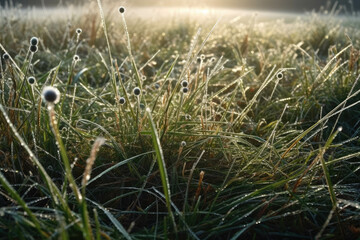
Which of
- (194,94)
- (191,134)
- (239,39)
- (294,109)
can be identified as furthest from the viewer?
(239,39)

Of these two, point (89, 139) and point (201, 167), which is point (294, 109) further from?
point (89, 139)

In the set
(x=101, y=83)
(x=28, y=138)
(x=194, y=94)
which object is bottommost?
(x=101, y=83)

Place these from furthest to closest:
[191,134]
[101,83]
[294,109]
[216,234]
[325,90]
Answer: [101,83]
[325,90]
[294,109]
[191,134]
[216,234]

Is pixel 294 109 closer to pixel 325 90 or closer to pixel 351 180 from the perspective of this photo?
pixel 325 90

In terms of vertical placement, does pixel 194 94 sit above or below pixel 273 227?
above

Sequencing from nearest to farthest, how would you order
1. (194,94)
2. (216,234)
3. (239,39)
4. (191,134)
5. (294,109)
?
1. (216,234)
2. (191,134)
3. (194,94)
4. (294,109)
5. (239,39)

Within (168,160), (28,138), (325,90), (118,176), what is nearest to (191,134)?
(168,160)

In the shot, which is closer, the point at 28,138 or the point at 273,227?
the point at 273,227

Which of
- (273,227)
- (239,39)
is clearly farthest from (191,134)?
(239,39)

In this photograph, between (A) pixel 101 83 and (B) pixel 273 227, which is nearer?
(B) pixel 273 227
